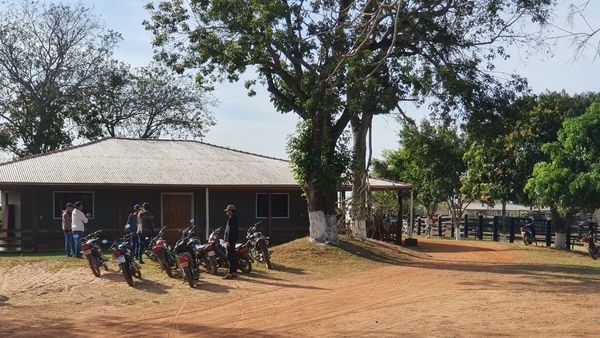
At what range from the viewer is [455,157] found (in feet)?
125

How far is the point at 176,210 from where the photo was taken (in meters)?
25.0

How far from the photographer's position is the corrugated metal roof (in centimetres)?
2203

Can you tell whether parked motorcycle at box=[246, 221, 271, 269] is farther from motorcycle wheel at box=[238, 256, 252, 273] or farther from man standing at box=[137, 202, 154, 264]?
man standing at box=[137, 202, 154, 264]

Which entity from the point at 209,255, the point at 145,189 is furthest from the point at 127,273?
the point at 145,189

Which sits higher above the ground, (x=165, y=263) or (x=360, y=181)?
(x=360, y=181)

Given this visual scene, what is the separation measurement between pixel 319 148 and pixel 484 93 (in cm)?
492

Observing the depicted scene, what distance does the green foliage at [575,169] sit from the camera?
22.9 m

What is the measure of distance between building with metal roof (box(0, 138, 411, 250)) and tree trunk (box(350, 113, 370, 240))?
1.94 meters

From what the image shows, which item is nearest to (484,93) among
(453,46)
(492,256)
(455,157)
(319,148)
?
(453,46)

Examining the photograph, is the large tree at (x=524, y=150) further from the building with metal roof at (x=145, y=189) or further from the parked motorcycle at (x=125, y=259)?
the parked motorcycle at (x=125, y=259)

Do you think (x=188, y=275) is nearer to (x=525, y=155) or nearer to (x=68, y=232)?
(x=68, y=232)

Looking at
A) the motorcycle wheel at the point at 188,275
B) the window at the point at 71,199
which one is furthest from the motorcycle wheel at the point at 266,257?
the window at the point at 71,199

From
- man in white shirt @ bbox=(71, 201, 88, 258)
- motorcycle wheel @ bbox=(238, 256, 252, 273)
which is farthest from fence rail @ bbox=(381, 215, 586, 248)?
man in white shirt @ bbox=(71, 201, 88, 258)

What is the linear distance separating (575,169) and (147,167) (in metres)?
15.0
